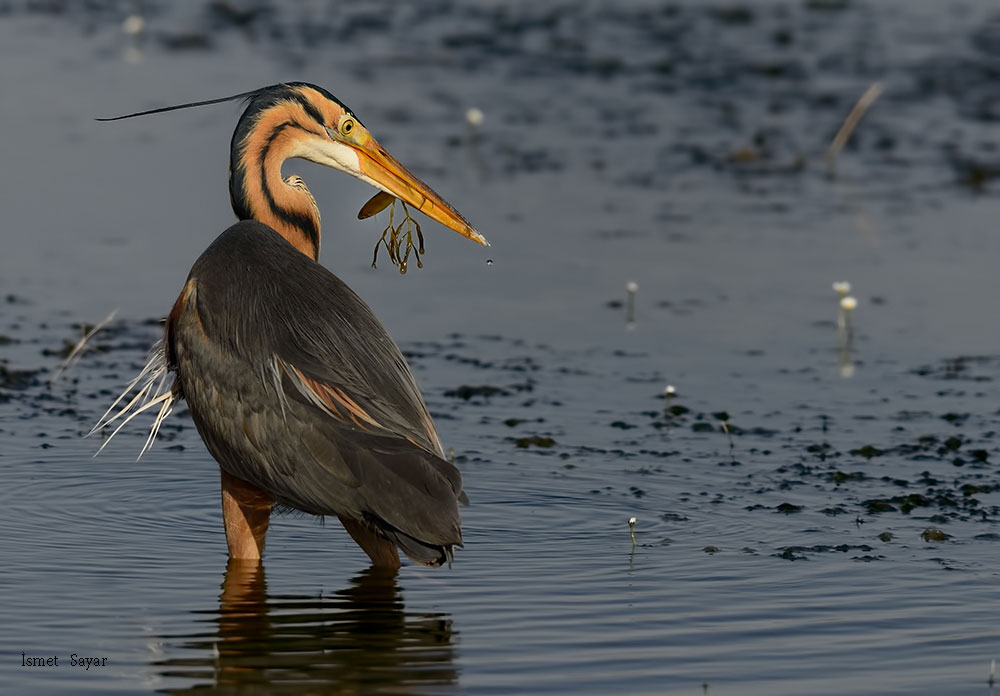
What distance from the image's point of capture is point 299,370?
20.6 feet

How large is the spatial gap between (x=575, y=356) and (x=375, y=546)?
329cm

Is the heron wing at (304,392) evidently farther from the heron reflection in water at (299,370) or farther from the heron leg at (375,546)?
the heron leg at (375,546)

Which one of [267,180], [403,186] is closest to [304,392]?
[267,180]

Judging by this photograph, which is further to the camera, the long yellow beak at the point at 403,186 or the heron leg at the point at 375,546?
the long yellow beak at the point at 403,186

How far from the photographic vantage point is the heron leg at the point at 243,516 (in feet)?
22.0

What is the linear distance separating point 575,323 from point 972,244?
3.05 m

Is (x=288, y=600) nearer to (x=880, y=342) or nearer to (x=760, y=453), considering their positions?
(x=760, y=453)

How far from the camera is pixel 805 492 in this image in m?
7.80

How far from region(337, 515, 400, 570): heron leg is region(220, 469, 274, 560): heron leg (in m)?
0.34

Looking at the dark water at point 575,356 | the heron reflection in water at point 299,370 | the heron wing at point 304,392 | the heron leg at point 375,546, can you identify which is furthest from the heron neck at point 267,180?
the dark water at point 575,356

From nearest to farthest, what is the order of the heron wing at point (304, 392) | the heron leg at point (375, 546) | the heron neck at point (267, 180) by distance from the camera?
the heron wing at point (304, 392) < the heron leg at point (375, 546) < the heron neck at point (267, 180)

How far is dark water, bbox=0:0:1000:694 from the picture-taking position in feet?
20.1

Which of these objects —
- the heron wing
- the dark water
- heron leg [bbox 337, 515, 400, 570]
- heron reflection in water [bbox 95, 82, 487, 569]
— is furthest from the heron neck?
the dark water

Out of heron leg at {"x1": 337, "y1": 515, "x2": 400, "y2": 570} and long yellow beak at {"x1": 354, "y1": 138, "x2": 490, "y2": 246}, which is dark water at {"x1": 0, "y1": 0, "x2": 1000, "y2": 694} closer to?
heron leg at {"x1": 337, "y1": 515, "x2": 400, "y2": 570}
